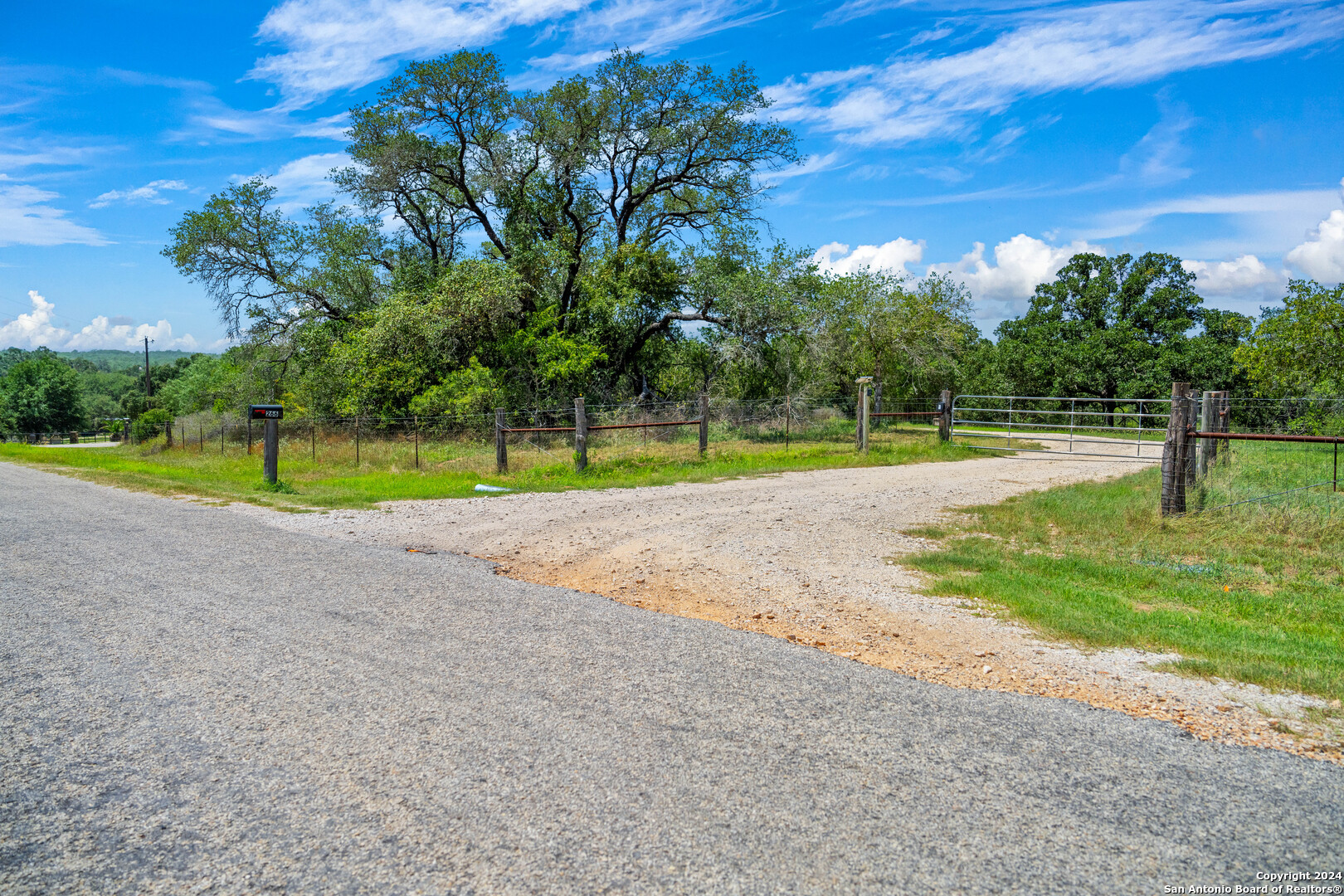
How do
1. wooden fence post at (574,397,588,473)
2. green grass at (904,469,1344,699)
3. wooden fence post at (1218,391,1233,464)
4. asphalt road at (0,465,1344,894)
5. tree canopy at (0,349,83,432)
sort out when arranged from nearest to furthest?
asphalt road at (0,465,1344,894), green grass at (904,469,1344,699), wooden fence post at (1218,391,1233,464), wooden fence post at (574,397,588,473), tree canopy at (0,349,83,432)

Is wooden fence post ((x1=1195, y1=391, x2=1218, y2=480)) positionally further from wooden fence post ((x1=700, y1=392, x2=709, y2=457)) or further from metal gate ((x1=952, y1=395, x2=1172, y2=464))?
wooden fence post ((x1=700, y1=392, x2=709, y2=457))

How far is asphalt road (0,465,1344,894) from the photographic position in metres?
2.70

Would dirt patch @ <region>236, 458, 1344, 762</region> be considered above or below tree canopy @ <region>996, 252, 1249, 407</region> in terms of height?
below

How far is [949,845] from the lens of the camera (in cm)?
280

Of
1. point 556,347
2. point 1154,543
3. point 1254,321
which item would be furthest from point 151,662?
point 1254,321

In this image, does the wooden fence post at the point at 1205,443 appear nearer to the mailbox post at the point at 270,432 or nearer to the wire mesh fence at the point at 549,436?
the wire mesh fence at the point at 549,436

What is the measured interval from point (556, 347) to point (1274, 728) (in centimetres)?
2294

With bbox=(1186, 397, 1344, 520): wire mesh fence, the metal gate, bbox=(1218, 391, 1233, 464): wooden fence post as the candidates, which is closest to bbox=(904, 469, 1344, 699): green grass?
bbox=(1186, 397, 1344, 520): wire mesh fence

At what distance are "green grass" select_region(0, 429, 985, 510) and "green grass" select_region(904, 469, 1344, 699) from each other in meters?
7.44

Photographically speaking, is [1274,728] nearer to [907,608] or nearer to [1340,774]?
[1340,774]

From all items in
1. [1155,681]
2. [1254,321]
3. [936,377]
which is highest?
[1254,321]

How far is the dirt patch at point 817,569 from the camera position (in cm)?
436

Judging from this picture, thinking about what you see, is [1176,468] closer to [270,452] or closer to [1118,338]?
[270,452]

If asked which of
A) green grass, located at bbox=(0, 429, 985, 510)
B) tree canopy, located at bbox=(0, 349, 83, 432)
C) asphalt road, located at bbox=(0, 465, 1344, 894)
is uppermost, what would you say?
tree canopy, located at bbox=(0, 349, 83, 432)
